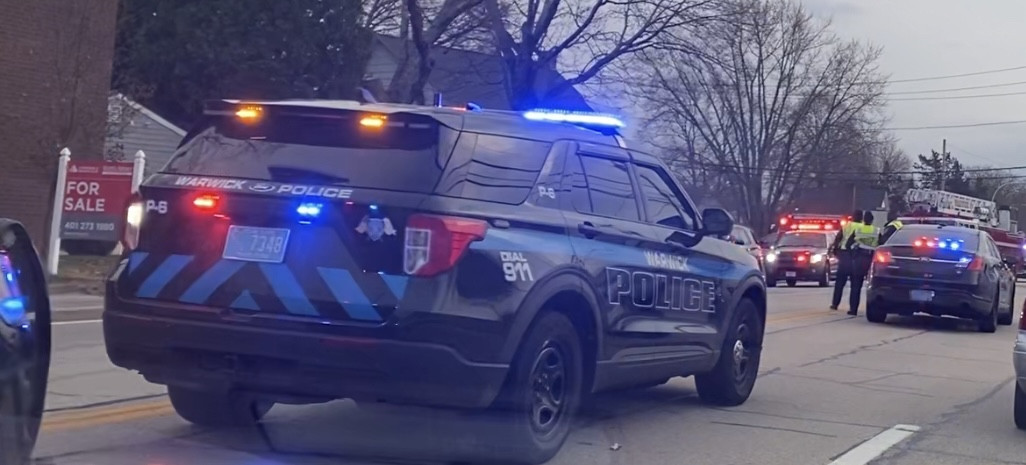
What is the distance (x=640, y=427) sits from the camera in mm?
8508

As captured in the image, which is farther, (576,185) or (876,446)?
(876,446)

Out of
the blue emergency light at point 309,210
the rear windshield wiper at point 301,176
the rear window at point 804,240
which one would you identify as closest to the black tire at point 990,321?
the rear windshield wiper at point 301,176

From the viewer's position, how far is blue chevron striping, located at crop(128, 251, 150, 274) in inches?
254

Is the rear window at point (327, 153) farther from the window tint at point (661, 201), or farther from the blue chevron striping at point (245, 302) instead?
the window tint at point (661, 201)

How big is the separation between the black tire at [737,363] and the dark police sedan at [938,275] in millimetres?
8508

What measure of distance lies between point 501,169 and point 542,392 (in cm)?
122

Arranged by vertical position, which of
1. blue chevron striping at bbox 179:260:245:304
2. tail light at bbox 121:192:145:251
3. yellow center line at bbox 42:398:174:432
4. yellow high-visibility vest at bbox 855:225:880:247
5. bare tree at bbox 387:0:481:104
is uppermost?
bare tree at bbox 387:0:481:104

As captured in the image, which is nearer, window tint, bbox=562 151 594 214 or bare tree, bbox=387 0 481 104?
window tint, bbox=562 151 594 214

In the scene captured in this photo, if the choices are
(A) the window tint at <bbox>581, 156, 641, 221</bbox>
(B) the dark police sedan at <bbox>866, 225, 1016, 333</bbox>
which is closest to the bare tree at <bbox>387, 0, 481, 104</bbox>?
(B) the dark police sedan at <bbox>866, 225, 1016, 333</bbox>

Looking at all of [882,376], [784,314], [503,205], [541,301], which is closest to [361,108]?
[503,205]

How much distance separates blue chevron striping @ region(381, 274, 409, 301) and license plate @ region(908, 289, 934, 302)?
1317 centimetres

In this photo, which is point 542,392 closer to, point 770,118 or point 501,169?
point 501,169

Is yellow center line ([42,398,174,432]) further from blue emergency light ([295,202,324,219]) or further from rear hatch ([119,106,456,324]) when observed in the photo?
blue emergency light ([295,202,324,219])

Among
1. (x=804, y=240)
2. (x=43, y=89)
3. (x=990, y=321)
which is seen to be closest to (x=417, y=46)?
(x=43, y=89)
